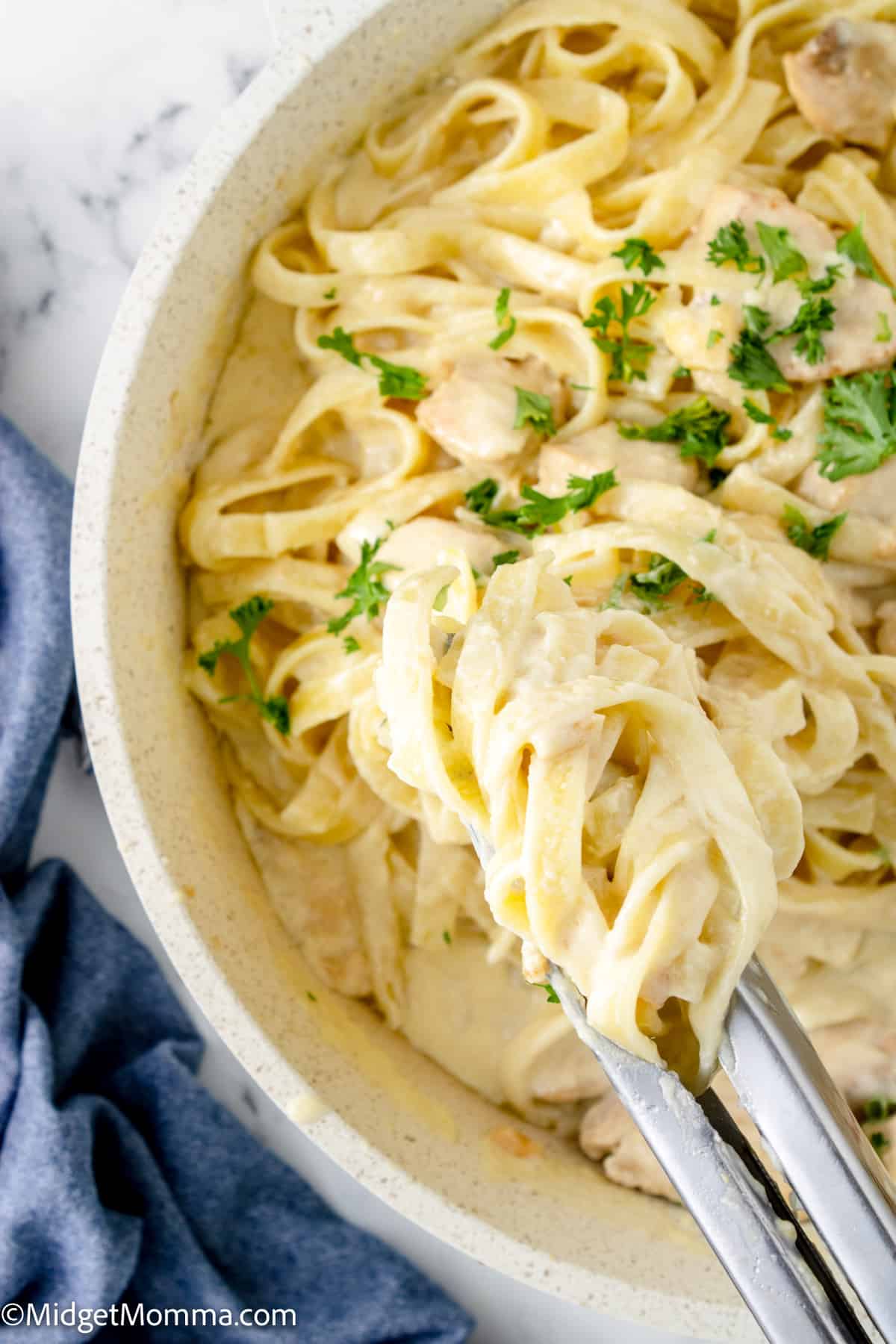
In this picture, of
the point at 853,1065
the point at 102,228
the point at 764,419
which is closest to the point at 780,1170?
the point at 853,1065

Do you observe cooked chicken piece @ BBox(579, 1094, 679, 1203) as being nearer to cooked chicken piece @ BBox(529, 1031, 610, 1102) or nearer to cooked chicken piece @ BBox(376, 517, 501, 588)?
cooked chicken piece @ BBox(529, 1031, 610, 1102)

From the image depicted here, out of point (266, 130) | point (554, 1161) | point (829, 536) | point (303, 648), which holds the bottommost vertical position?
point (554, 1161)

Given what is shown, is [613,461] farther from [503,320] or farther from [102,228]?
[102,228]

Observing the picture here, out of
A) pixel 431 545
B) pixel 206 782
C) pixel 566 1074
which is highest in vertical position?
pixel 431 545

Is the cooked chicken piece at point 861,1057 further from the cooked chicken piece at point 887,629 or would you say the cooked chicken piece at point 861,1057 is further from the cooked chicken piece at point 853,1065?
the cooked chicken piece at point 887,629

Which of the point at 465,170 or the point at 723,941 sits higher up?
the point at 465,170

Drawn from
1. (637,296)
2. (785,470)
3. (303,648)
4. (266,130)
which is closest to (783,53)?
(637,296)

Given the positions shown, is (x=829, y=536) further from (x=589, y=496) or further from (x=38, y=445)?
(x=38, y=445)
